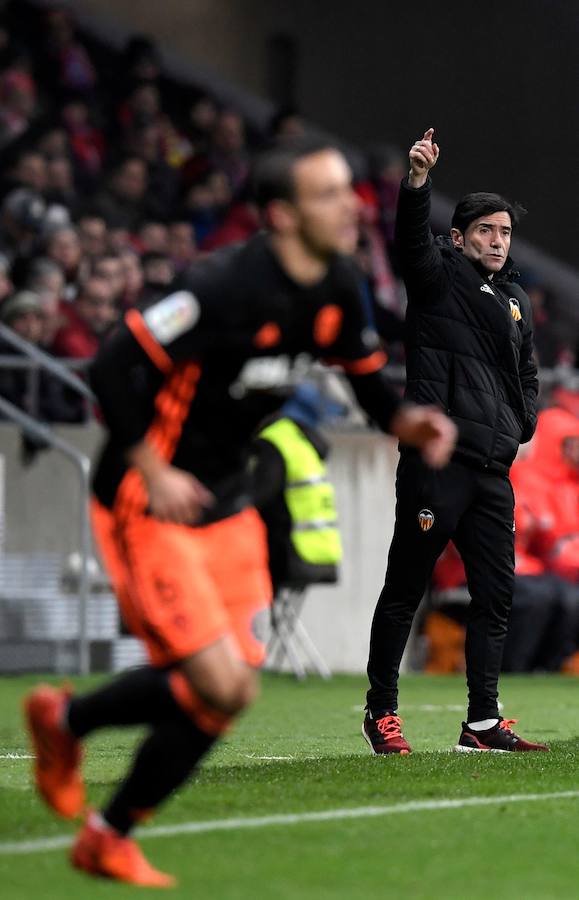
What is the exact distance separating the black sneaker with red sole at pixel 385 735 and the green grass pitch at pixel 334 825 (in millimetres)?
72

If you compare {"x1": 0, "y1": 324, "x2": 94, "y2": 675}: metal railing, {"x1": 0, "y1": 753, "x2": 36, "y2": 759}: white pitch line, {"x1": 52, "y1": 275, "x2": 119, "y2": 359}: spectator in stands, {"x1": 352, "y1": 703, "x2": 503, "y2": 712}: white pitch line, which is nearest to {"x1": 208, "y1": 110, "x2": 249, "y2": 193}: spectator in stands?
{"x1": 52, "y1": 275, "x2": 119, "y2": 359}: spectator in stands

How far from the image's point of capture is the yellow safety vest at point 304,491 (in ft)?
39.0

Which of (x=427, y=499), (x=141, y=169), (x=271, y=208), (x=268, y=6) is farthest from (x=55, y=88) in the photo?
(x=271, y=208)

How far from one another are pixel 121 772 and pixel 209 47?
17.3 metres

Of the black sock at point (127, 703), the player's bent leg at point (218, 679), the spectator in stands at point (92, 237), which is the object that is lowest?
the black sock at point (127, 703)

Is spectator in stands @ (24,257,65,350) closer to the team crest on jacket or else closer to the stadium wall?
the stadium wall

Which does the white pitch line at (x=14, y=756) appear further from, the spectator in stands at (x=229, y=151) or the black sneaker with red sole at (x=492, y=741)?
the spectator in stands at (x=229, y=151)

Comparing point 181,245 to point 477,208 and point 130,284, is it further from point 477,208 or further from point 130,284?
point 477,208

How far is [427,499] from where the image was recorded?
295 inches

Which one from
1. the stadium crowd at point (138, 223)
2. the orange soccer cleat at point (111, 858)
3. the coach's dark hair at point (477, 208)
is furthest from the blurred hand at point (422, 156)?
the stadium crowd at point (138, 223)

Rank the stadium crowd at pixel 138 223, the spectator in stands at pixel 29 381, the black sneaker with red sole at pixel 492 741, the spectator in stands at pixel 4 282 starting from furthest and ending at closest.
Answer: the stadium crowd at pixel 138 223
the spectator in stands at pixel 4 282
the spectator in stands at pixel 29 381
the black sneaker with red sole at pixel 492 741

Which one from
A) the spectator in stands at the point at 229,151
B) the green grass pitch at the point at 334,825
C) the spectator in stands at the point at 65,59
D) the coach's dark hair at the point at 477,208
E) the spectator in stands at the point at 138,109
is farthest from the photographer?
the spectator in stands at the point at 229,151

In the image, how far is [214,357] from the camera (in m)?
4.69

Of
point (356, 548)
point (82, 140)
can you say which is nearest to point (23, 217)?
point (82, 140)
